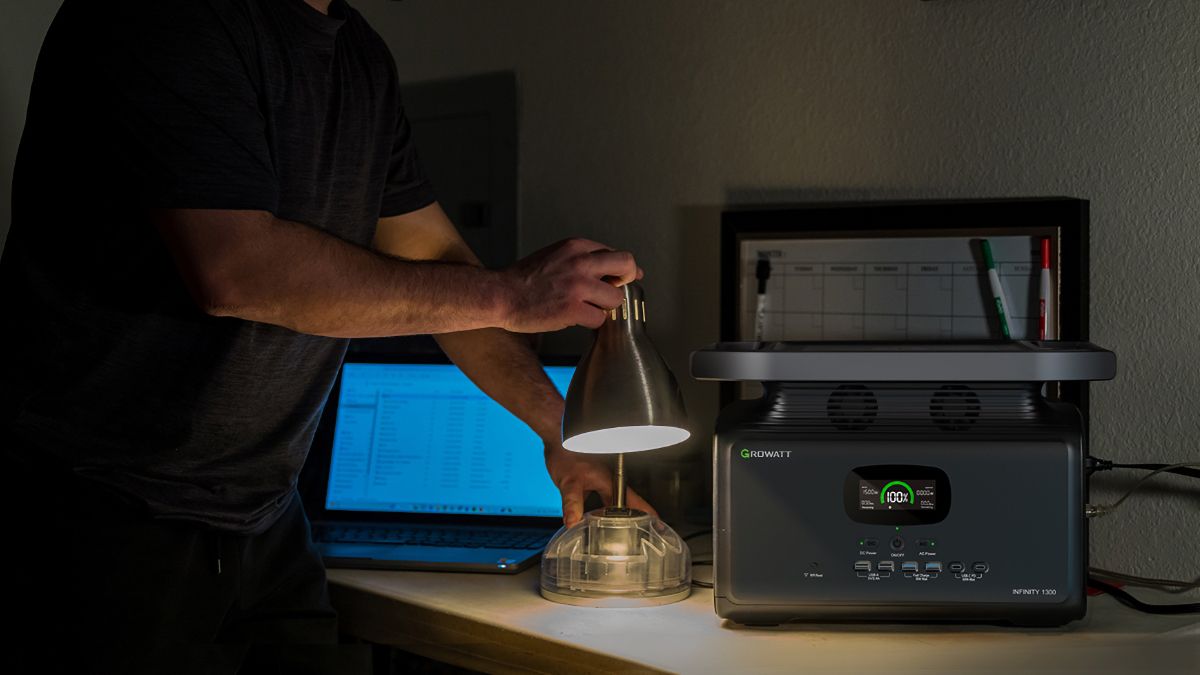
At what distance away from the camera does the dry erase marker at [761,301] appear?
1.53 meters

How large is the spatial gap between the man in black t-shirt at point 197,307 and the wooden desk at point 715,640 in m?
0.17

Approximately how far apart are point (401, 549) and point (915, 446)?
2.13 ft

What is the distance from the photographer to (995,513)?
1056 mm

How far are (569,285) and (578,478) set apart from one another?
0.34 m

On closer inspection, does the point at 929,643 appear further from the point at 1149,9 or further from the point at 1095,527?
the point at 1149,9

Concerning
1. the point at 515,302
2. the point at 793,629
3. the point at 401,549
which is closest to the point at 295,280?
the point at 515,302

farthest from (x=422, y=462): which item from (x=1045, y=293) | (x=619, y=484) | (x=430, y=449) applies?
(x=1045, y=293)

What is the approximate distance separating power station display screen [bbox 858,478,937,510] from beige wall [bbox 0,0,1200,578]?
435mm

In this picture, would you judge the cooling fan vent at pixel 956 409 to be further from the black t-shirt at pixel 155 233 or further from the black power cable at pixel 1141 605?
the black t-shirt at pixel 155 233

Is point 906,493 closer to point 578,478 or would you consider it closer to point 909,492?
point 909,492

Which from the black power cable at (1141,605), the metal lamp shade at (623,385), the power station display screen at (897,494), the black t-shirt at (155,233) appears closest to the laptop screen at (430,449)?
the black t-shirt at (155,233)

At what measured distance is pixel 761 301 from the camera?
153 centimetres

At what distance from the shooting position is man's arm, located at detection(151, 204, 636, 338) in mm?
1055

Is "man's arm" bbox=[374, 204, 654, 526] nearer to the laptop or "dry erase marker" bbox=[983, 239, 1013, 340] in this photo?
the laptop
